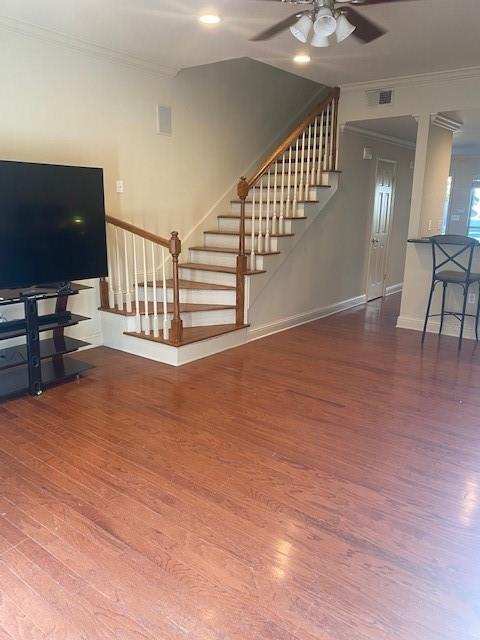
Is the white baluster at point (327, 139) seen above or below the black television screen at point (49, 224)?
above

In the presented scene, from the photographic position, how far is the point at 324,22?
10.1ft

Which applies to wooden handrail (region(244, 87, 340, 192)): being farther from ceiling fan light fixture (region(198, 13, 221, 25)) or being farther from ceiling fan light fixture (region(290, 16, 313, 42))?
ceiling fan light fixture (region(290, 16, 313, 42))

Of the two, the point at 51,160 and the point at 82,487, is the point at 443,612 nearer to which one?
the point at 82,487

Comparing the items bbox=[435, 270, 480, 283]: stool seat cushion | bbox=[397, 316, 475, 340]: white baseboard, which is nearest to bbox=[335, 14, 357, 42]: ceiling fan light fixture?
bbox=[435, 270, 480, 283]: stool seat cushion

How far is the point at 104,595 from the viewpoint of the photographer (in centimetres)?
173

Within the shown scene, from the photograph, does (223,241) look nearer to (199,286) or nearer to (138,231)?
(199,286)

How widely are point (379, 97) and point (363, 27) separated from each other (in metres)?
1.92

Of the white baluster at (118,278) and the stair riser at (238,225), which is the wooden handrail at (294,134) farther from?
the white baluster at (118,278)

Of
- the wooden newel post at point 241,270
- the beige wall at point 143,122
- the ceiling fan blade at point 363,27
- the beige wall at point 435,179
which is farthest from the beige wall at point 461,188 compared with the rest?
the wooden newel post at point 241,270

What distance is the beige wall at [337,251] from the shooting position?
212 inches

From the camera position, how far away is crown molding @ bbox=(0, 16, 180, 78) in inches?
142

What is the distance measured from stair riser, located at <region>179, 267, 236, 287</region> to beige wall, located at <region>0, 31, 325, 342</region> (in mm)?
→ 520

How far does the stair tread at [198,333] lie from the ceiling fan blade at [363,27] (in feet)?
8.83

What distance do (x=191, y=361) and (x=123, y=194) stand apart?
5.91ft
